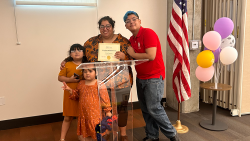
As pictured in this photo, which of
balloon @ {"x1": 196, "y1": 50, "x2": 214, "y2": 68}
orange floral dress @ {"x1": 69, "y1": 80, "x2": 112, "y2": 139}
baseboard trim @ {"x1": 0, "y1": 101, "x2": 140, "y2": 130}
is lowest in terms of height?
baseboard trim @ {"x1": 0, "y1": 101, "x2": 140, "y2": 130}

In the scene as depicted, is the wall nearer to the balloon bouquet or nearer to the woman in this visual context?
the balloon bouquet

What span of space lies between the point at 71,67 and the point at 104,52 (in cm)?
72

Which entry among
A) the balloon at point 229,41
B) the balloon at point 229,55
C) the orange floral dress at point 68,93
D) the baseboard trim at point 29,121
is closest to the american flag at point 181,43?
the balloon at point 229,55

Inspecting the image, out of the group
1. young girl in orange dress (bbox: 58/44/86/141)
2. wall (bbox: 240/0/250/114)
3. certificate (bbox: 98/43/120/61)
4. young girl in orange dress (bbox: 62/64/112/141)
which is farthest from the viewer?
wall (bbox: 240/0/250/114)

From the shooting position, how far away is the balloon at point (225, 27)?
2.73 m

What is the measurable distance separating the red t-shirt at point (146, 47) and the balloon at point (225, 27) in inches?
46.9

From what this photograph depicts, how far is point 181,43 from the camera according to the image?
265cm

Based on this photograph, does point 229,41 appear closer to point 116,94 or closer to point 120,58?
point 120,58

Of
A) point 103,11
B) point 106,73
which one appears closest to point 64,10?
point 103,11

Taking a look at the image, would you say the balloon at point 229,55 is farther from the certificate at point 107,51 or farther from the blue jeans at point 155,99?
the certificate at point 107,51

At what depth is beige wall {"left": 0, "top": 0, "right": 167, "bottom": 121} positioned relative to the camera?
113 inches

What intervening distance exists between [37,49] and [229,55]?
9.26ft

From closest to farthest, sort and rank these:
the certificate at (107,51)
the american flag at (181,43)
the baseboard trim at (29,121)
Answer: the certificate at (107,51), the american flag at (181,43), the baseboard trim at (29,121)

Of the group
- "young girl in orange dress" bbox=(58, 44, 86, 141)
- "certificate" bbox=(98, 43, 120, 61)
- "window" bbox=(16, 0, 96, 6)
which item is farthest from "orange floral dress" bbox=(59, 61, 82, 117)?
"window" bbox=(16, 0, 96, 6)
